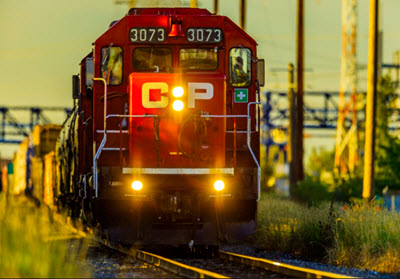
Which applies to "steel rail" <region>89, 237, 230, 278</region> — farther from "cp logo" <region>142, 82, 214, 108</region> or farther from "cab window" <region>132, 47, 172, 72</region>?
"cab window" <region>132, 47, 172, 72</region>

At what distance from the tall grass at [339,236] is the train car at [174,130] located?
1.73 meters

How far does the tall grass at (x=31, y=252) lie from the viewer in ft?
36.6

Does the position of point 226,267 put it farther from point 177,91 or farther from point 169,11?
point 169,11

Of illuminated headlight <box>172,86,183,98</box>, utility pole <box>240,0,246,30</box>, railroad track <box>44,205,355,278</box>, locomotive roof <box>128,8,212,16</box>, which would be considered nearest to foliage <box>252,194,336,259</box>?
railroad track <box>44,205,355,278</box>

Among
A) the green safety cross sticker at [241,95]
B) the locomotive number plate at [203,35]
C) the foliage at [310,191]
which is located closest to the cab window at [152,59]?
the locomotive number plate at [203,35]

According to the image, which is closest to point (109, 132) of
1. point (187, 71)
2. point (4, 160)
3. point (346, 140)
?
point (187, 71)

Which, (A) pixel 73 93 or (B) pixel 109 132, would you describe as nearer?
(B) pixel 109 132

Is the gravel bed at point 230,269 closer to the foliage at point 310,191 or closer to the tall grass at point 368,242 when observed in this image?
the tall grass at point 368,242

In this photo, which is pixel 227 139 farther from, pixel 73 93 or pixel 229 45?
pixel 73 93

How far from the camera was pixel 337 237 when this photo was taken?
15.4 m

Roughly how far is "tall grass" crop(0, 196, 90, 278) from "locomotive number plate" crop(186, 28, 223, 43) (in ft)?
12.8

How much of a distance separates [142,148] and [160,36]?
1.88 metres

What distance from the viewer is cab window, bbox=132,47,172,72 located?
15039 millimetres

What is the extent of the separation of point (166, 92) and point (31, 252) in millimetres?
3939
